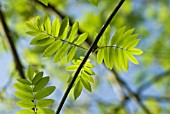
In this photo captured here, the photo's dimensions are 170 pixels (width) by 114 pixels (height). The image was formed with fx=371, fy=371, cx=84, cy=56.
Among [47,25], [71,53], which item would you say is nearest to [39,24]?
[47,25]

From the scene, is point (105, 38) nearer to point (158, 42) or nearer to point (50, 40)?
point (50, 40)

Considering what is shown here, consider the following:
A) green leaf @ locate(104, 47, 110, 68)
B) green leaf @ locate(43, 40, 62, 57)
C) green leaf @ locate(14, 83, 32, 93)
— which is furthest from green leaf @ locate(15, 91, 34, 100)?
green leaf @ locate(104, 47, 110, 68)

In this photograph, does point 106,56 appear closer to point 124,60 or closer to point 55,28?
point 124,60

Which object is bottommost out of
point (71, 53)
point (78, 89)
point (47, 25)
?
point (78, 89)

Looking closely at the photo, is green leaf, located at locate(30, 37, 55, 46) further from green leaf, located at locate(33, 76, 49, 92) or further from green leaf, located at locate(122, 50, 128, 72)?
green leaf, located at locate(122, 50, 128, 72)

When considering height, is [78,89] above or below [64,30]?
below

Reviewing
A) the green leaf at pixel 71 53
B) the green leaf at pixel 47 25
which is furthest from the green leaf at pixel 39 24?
the green leaf at pixel 71 53

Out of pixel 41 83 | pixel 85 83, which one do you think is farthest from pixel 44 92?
pixel 85 83

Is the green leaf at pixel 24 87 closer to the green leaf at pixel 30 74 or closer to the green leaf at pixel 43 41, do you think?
the green leaf at pixel 30 74
